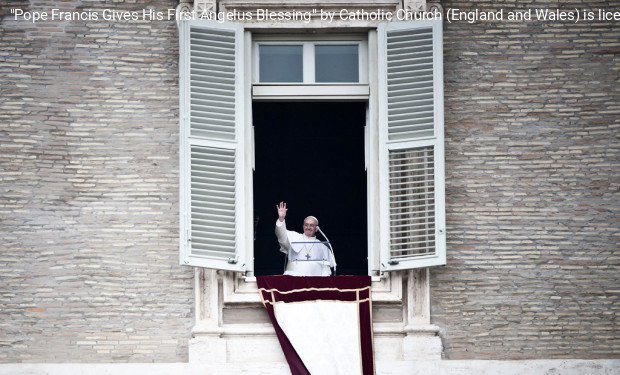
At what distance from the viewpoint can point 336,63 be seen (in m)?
10.7

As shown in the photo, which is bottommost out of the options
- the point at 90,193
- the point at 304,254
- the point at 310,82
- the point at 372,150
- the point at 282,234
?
the point at 304,254

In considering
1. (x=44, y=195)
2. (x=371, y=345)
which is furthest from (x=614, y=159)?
(x=44, y=195)

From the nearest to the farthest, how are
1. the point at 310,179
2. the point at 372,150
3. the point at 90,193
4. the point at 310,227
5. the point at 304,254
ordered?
1. the point at 90,193
2. the point at 372,150
3. the point at 304,254
4. the point at 310,227
5. the point at 310,179

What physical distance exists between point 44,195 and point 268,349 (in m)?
2.42

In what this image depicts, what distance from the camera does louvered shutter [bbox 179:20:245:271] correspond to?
10.1 meters

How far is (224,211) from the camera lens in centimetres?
1021

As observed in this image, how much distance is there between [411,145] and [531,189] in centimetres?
117

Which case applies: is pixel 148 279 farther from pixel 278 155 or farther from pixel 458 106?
pixel 278 155

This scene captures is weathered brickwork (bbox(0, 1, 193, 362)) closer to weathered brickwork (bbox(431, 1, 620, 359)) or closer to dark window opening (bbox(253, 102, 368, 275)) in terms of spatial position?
weathered brickwork (bbox(431, 1, 620, 359))

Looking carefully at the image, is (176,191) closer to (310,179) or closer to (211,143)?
(211,143)

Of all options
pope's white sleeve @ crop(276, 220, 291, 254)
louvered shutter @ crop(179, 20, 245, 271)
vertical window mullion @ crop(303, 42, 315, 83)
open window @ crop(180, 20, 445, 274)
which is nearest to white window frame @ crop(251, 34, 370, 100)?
vertical window mullion @ crop(303, 42, 315, 83)

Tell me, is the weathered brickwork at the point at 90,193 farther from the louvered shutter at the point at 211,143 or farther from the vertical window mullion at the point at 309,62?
the vertical window mullion at the point at 309,62

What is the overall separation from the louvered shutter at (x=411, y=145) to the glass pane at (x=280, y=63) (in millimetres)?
814

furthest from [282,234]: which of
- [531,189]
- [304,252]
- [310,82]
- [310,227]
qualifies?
[531,189]
